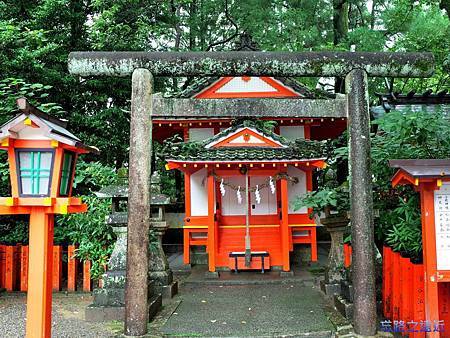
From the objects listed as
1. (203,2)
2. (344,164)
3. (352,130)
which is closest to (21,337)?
(352,130)

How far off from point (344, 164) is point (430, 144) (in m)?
10.9

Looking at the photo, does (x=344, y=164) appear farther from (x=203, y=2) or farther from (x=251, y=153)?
(x=203, y=2)

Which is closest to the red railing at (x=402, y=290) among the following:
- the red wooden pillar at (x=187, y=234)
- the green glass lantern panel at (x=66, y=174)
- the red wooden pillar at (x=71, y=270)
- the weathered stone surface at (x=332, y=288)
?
the weathered stone surface at (x=332, y=288)

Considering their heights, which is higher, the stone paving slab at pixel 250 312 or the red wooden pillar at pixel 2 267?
the red wooden pillar at pixel 2 267

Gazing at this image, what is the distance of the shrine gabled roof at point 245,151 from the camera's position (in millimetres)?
10633

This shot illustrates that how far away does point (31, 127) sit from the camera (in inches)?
170

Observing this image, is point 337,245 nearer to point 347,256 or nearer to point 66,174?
point 347,256

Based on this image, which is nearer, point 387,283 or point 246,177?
point 387,283

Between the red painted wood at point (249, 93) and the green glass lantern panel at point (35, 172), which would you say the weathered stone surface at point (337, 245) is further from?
the red painted wood at point (249, 93)

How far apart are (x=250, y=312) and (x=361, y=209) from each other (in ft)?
10.6

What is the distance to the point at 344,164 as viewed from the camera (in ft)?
55.3

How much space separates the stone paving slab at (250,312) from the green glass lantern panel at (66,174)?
268 centimetres

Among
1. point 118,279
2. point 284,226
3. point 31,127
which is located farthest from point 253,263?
point 31,127

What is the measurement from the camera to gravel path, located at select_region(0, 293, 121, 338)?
6242 millimetres
